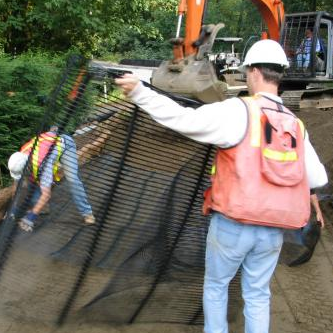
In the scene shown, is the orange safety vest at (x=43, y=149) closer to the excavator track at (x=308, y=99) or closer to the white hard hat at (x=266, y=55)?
the white hard hat at (x=266, y=55)

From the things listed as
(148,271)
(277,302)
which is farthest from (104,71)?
(277,302)

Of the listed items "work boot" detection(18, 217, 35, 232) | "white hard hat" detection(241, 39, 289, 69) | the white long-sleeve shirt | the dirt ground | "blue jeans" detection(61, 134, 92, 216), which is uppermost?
"white hard hat" detection(241, 39, 289, 69)

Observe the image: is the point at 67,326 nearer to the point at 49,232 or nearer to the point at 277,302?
the point at 49,232

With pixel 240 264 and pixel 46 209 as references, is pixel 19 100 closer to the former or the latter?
pixel 46 209

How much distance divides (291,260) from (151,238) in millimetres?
2173

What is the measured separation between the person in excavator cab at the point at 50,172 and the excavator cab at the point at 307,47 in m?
7.96

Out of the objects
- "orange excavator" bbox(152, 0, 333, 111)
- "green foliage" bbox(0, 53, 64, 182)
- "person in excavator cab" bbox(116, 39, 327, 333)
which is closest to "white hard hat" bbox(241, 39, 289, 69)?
"person in excavator cab" bbox(116, 39, 327, 333)

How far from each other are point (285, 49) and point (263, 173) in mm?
8611

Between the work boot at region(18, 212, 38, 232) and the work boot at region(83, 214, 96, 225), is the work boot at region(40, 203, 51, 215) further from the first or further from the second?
the work boot at region(83, 214, 96, 225)

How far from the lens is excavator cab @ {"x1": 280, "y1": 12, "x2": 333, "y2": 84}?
413 inches

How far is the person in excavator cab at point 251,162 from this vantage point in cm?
281

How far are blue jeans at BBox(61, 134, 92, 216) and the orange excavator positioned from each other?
189 inches

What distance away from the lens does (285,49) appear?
10883 millimetres

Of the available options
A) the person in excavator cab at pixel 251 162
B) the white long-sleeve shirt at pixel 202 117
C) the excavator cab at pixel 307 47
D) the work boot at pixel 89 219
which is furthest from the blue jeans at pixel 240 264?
the excavator cab at pixel 307 47
